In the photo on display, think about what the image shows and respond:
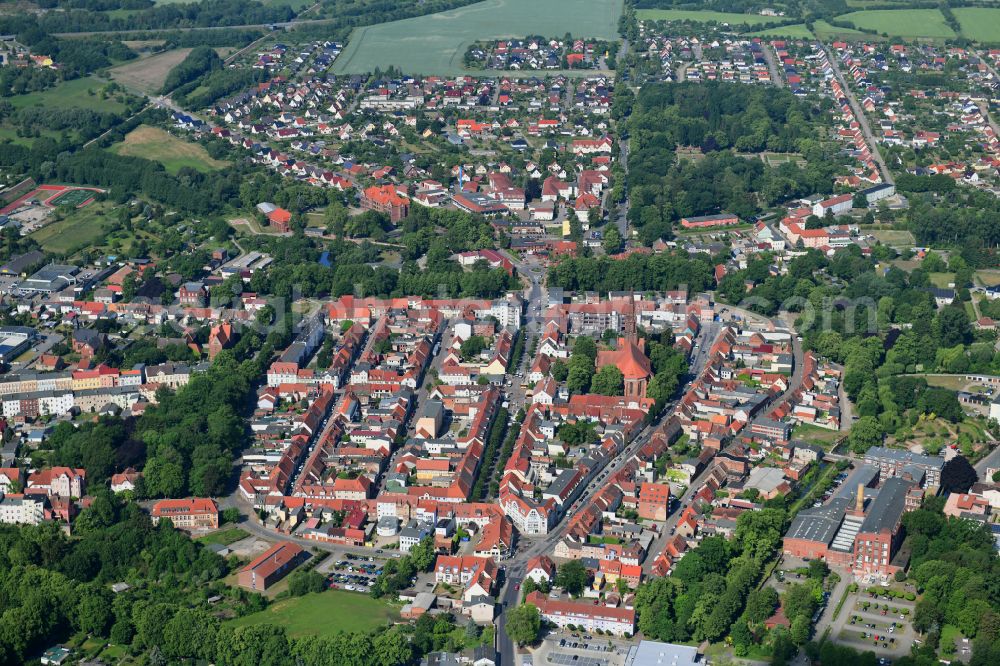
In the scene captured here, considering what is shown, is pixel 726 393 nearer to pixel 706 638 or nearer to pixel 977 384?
pixel 977 384

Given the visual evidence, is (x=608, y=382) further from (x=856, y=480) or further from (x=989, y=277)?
(x=989, y=277)

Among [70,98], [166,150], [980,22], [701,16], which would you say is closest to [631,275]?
[166,150]

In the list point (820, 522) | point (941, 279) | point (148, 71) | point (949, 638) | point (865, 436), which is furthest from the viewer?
point (148, 71)

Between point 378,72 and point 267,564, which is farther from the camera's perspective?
point 378,72

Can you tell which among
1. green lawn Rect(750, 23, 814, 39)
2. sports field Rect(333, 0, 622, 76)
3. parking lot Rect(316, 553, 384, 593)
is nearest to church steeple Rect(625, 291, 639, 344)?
parking lot Rect(316, 553, 384, 593)

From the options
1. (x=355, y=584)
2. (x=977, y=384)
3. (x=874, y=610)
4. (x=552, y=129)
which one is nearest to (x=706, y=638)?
(x=874, y=610)

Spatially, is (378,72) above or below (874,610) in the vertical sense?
below

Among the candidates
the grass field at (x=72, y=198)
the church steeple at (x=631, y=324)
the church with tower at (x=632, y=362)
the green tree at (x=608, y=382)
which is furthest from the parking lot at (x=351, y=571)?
the grass field at (x=72, y=198)
